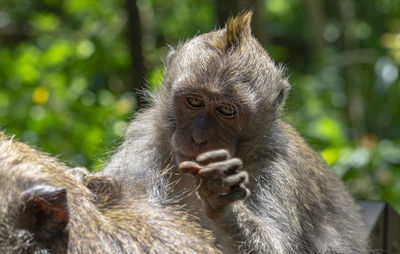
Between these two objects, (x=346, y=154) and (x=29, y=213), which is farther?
(x=346, y=154)

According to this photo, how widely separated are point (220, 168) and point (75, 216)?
21.7 inches

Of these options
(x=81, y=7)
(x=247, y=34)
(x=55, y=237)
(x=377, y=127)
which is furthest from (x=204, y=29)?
(x=55, y=237)

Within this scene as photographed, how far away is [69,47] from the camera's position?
6.68 m

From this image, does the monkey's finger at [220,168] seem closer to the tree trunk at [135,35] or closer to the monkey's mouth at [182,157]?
the monkey's mouth at [182,157]

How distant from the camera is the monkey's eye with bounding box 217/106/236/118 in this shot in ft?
10.6

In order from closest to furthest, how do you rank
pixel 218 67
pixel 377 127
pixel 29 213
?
pixel 29 213
pixel 218 67
pixel 377 127

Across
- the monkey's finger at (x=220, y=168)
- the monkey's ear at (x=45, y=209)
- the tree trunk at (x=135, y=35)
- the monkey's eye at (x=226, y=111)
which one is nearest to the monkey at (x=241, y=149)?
the monkey's eye at (x=226, y=111)

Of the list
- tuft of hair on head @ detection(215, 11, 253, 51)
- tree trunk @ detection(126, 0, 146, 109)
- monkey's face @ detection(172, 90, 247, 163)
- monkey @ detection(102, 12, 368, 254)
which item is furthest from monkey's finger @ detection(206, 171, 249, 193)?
tree trunk @ detection(126, 0, 146, 109)

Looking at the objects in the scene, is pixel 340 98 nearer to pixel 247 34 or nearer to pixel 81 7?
pixel 81 7

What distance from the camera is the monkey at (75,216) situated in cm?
200

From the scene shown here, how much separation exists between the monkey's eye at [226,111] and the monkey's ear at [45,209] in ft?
4.37

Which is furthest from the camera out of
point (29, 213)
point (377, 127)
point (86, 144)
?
point (377, 127)

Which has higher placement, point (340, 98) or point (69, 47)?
point (340, 98)

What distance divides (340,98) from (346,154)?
350 cm
